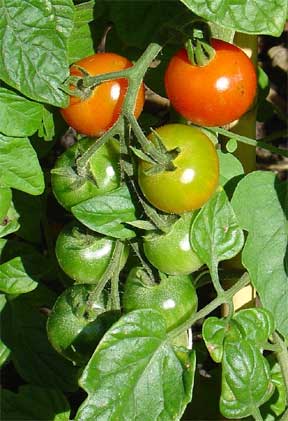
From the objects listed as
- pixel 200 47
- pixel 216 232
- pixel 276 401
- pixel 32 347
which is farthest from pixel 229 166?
pixel 32 347

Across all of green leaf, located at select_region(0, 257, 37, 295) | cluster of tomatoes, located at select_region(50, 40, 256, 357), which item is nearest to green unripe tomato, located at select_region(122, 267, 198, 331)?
cluster of tomatoes, located at select_region(50, 40, 256, 357)

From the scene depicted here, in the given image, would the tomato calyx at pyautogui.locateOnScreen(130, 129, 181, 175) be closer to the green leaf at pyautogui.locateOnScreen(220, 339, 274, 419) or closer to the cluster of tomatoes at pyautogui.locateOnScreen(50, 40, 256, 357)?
the cluster of tomatoes at pyautogui.locateOnScreen(50, 40, 256, 357)

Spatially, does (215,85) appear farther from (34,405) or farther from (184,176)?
(34,405)

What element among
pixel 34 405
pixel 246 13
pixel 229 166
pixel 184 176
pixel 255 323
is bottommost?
pixel 34 405

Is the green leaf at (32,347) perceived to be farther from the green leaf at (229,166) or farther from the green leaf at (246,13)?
the green leaf at (246,13)

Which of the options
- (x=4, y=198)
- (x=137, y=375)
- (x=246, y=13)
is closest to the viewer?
(x=246, y=13)

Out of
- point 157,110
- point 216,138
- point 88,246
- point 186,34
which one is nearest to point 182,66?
point 186,34

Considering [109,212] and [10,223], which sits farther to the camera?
[10,223]
